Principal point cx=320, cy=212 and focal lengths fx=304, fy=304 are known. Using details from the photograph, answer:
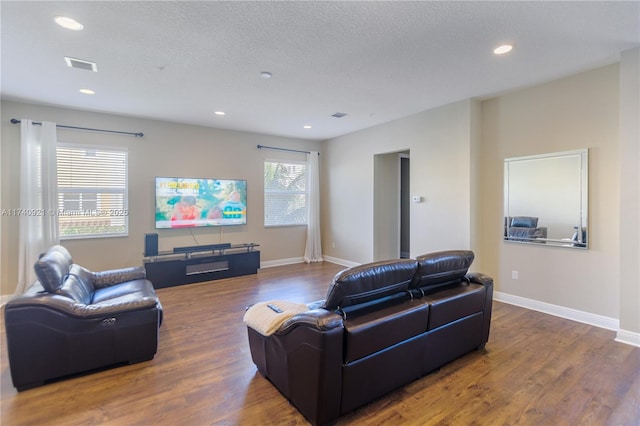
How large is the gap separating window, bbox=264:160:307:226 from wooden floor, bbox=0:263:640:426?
3.61m

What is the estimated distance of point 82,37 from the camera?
8.63 feet

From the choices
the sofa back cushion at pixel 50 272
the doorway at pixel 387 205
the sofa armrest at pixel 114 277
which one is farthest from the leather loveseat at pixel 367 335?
the doorway at pixel 387 205

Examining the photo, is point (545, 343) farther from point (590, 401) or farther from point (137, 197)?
point (137, 197)

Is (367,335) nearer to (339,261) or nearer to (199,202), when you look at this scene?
(199,202)

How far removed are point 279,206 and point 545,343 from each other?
5.06 meters

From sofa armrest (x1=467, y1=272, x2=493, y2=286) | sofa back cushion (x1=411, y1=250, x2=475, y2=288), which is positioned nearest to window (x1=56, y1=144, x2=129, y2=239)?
sofa back cushion (x1=411, y1=250, x2=475, y2=288)

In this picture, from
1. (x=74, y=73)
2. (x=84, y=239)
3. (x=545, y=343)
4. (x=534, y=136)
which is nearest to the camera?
(x=545, y=343)

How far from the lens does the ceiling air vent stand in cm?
304

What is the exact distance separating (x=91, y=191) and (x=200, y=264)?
202 centimetres

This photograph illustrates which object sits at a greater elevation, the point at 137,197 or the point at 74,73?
the point at 74,73

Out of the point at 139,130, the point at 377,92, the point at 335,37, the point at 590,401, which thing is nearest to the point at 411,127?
the point at 377,92

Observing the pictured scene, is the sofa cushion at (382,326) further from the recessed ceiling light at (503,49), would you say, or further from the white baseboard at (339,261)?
the white baseboard at (339,261)

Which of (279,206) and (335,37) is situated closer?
(335,37)

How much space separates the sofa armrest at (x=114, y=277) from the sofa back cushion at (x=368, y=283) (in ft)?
9.23
